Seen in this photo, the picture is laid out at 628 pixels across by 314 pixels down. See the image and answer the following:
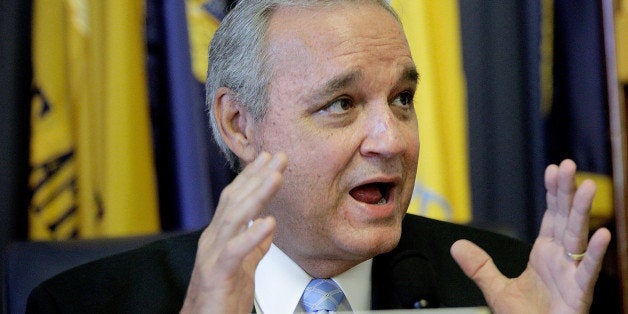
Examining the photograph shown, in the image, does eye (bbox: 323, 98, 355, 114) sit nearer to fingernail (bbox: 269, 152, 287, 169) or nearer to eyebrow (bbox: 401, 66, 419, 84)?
eyebrow (bbox: 401, 66, 419, 84)

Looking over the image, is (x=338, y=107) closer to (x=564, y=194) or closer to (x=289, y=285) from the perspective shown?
(x=289, y=285)

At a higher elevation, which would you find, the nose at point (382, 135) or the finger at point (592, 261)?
the nose at point (382, 135)

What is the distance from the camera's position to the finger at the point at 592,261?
146 cm

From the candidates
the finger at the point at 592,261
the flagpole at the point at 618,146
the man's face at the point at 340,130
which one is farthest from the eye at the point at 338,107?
the flagpole at the point at 618,146

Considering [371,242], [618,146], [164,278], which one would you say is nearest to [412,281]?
[371,242]

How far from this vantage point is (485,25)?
2809 mm

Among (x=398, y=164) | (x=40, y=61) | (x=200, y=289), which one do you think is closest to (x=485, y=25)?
(x=398, y=164)

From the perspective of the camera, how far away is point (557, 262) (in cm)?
155

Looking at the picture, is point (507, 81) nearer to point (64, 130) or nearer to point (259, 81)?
point (259, 81)

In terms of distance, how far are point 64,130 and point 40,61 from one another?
0.71ft

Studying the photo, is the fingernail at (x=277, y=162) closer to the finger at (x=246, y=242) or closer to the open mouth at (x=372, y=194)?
the finger at (x=246, y=242)

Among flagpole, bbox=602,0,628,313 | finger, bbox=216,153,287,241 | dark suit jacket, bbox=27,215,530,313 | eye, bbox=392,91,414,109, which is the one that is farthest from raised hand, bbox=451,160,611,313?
flagpole, bbox=602,0,628,313

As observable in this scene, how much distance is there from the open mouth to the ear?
0.29 m

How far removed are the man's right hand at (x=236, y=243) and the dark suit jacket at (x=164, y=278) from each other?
325 mm
